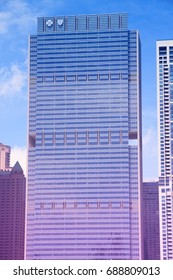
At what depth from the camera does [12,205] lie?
35.1m

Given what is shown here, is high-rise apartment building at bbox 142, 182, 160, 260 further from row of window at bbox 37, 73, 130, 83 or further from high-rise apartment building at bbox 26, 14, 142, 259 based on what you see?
row of window at bbox 37, 73, 130, 83

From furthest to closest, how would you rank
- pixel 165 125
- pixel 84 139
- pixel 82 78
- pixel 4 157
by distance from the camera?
pixel 4 157, pixel 165 125, pixel 82 78, pixel 84 139

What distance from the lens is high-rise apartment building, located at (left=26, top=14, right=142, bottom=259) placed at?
26.1 metres

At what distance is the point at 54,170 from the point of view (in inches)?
1077

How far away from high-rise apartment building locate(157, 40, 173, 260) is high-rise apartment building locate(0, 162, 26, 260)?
900cm

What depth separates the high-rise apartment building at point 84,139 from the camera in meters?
26.1

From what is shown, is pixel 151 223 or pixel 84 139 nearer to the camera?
pixel 84 139

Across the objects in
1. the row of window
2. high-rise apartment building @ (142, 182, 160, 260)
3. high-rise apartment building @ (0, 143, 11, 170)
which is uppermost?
the row of window

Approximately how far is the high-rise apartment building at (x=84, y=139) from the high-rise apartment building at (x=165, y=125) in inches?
158

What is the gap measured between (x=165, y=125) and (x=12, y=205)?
11.1m

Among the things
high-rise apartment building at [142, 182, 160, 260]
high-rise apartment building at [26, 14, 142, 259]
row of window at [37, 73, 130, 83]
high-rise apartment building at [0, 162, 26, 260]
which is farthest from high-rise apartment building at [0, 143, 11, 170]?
high-rise apartment building at [142, 182, 160, 260]

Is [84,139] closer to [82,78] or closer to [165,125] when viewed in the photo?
[82,78]

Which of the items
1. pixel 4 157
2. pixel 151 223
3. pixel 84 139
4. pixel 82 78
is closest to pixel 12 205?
pixel 4 157
